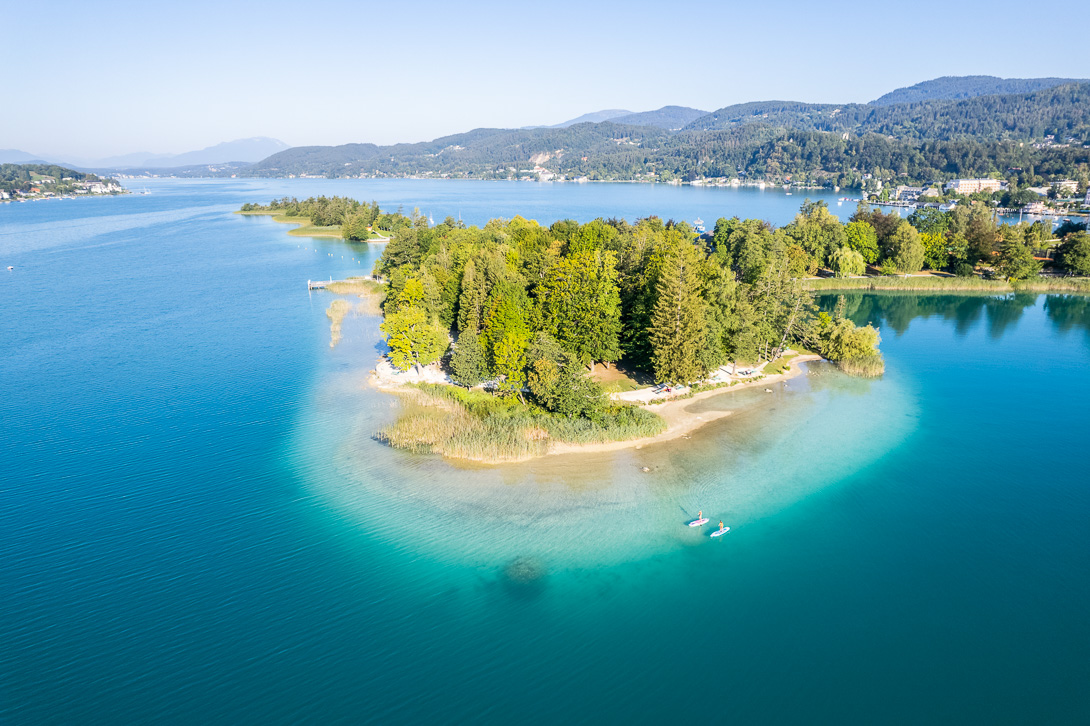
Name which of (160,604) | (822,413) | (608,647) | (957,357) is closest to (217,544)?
(160,604)

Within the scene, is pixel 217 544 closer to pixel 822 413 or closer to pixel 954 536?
pixel 954 536

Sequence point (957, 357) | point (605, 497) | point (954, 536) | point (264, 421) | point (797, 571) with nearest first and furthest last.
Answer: point (797, 571)
point (954, 536)
point (605, 497)
point (264, 421)
point (957, 357)

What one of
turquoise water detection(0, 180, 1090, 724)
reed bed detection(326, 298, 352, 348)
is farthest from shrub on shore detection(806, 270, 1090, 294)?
reed bed detection(326, 298, 352, 348)

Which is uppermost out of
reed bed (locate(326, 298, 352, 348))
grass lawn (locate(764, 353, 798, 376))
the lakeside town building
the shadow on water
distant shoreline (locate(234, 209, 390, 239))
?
the lakeside town building

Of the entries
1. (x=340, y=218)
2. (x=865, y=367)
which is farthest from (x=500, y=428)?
(x=340, y=218)

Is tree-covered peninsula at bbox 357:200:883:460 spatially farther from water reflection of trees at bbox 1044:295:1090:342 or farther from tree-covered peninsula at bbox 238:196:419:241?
tree-covered peninsula at bbox 238:196:419:241

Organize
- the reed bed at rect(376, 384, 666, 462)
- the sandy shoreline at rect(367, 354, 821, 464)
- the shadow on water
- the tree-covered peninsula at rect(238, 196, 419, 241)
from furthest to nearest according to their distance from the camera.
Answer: the tree-covered peninsula at rect(238, 196, 419, 241) < the sandy shoreline at rect(367, 354, 821, 464) < the reed bed at rect(376, 384, 666, 462) < the shadow on water
